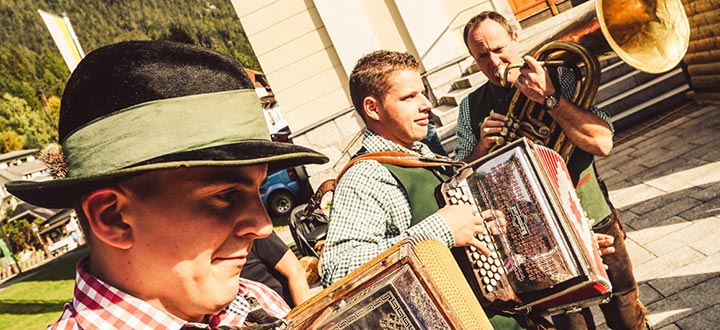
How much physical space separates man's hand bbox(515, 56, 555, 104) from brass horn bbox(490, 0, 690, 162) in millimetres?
68

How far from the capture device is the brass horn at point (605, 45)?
221cm

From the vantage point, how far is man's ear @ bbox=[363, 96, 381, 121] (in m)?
2.15

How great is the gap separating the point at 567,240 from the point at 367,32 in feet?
29.0

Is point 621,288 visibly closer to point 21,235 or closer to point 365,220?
point 365,220

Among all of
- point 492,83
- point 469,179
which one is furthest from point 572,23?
point 469,179

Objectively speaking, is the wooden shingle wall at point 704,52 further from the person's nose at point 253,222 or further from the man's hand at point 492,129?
the person's nose at point 253,222

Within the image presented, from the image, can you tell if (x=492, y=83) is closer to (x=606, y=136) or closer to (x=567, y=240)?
(x=606, y=136)

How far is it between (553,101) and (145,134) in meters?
1.99

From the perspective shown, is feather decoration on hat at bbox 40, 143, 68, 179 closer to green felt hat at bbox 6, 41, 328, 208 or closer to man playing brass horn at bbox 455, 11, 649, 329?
green felt hat at bbox 6, 41, 328, 208

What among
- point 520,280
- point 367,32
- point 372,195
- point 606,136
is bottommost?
point 520,280

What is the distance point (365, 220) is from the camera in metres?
1.83

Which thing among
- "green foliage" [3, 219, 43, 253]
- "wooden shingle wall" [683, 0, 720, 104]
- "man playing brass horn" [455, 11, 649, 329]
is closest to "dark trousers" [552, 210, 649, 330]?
"man playing brass horn" [455, 11, 649, 329]

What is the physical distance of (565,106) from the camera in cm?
231

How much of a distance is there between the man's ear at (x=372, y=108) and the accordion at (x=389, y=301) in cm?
109
